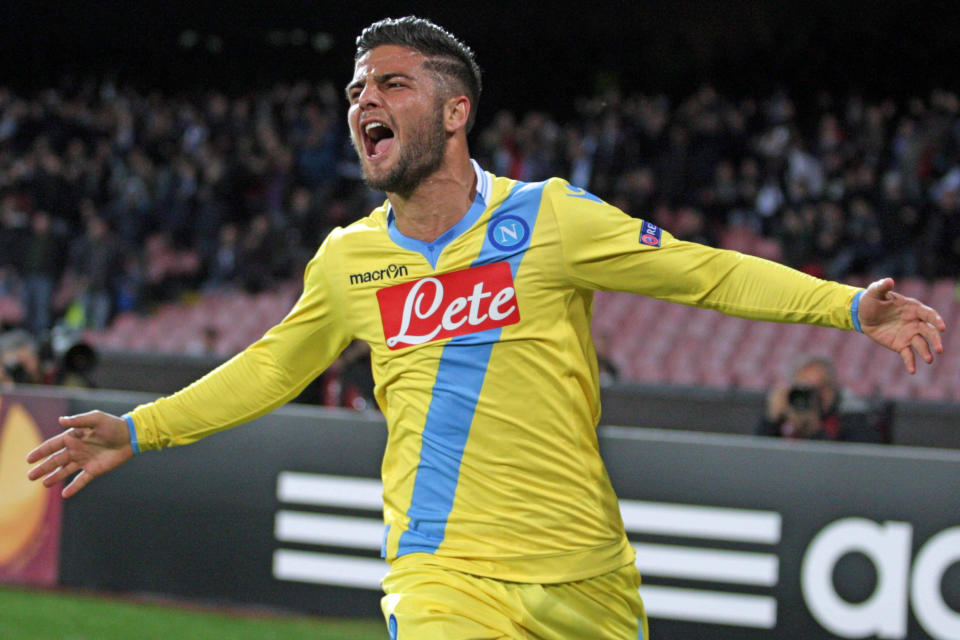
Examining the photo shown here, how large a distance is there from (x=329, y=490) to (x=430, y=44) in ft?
12.7

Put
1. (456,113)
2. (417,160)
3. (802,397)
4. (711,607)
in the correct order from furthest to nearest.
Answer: (802,397) → (711,607) → (456,113) → (417,160)

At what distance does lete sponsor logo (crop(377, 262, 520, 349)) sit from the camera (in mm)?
2893

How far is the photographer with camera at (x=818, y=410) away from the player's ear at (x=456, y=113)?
405 centimetres

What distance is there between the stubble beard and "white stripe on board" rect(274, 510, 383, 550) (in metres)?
3.61

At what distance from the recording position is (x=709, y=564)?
229 inches

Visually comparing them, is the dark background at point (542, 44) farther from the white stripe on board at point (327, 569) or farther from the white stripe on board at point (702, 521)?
the white stripe on board at point (327, 569)

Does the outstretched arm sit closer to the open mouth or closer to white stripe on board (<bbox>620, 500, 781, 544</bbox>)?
the open mouth

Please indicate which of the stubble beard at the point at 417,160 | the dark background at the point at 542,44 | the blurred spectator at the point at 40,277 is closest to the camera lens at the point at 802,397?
the stubble beard at the point at 417,160

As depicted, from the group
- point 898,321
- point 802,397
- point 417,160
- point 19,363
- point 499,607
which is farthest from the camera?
point 19,363

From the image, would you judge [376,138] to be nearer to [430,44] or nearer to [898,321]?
[430,44]

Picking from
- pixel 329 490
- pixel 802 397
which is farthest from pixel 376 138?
pixel 802 397

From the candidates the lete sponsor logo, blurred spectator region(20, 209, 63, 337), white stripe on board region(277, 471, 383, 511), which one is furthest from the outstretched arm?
blurred spectator region(20, 209, 63, 337)

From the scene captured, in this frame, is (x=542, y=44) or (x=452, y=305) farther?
(x=542, y=44)

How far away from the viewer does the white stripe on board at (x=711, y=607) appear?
5.74m
